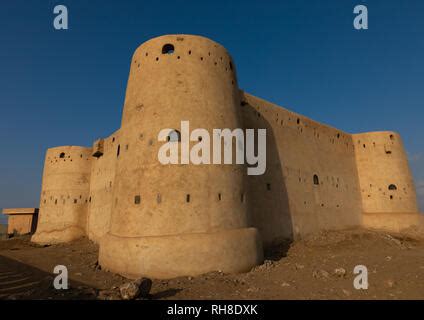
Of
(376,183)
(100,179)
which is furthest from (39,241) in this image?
(376,183)

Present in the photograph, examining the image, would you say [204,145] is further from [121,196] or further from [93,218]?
[93,218]

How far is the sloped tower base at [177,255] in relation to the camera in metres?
7.95

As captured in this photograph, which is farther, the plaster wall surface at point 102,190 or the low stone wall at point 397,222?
the low stone wall at point 397,222

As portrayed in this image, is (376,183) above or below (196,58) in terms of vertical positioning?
below

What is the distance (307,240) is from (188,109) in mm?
10908

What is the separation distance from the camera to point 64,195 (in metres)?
20.9

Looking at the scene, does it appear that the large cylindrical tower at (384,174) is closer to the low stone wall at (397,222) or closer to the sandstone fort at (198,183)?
the low stone wall at (397,222)

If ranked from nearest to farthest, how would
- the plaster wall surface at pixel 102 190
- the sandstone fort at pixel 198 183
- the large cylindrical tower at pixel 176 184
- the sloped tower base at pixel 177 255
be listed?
the sloped tower base at pixel 177 255 < the large cylindrical tower at pixel 176 184 < the sandstone fort at pixel 198 183 < the plaster wall surface at pixel 102 190

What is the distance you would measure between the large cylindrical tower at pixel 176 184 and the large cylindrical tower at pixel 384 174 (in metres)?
16.4

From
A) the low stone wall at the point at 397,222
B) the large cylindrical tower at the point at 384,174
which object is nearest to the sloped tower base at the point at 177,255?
the low stone wall at the point at 397,222

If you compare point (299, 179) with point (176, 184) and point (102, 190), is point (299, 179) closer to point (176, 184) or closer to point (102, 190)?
point (176, 184)

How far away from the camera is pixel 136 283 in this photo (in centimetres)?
591

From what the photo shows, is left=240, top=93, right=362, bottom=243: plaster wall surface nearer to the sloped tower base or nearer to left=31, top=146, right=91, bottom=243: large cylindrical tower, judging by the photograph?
the sloped tower base

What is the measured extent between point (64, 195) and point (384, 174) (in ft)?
88.5
